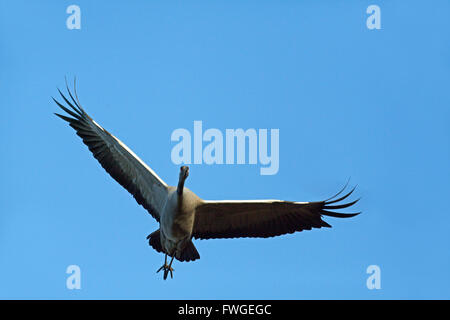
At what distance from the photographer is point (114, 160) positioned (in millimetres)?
7656

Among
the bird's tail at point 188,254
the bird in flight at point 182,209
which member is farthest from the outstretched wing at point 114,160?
the bird's tail at point 188,254

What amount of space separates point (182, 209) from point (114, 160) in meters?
1.51

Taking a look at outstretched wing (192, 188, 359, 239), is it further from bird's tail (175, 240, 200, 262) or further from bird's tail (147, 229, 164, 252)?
bird's tail (147, 229, 164, 252)

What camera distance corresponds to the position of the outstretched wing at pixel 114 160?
7.48m

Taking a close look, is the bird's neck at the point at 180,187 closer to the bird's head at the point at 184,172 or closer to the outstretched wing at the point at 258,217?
the bird's head at the point at 184,172

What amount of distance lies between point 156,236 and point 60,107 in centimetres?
243

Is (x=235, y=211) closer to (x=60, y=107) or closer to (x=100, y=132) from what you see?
(x=100, y=132)

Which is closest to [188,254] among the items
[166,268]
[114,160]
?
[166,268]

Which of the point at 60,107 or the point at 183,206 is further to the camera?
the point at 60,107

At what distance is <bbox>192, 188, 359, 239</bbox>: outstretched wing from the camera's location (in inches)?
281

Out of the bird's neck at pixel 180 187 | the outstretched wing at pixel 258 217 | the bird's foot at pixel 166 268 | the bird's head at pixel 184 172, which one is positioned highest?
the bird's head at pixel 184 172

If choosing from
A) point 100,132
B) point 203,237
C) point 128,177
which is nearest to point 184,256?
point 203,237

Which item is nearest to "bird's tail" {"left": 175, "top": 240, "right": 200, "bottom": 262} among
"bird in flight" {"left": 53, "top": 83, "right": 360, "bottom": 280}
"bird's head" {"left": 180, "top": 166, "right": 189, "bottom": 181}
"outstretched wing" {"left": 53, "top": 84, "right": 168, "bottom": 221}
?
"bird in flight" {"left": 53, "top": 83, "right": 360, "bottom": 280}

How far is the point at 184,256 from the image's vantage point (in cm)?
738
